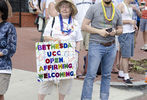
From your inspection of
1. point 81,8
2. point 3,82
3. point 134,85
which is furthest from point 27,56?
point 3,82

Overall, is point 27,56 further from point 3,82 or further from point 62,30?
point 3,82

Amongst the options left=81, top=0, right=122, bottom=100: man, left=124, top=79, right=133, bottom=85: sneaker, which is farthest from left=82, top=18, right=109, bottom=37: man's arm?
left=124, top=79, right=133, bottom=85: sneaker

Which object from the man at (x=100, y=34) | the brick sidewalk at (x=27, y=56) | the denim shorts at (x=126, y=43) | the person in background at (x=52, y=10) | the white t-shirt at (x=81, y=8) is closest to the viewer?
the man at (x=100, y=34)

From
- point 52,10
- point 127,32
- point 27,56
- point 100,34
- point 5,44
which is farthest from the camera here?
point 27,56

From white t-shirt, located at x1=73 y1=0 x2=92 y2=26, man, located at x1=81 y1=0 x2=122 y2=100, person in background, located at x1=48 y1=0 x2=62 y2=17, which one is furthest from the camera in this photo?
white t-shirt, located at x1=73 y1=0 x2=92 y2=26

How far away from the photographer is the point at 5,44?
13.7 ft

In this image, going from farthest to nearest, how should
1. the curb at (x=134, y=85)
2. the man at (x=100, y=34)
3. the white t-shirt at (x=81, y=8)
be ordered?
the white t-shirt at (x=81, y=8)
the curb at (x=134, y=85)
the man at (x=100, y=34)

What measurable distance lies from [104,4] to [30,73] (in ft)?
9.51

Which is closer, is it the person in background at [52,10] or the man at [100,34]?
the man at [100,34]

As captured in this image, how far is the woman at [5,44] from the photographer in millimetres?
4141

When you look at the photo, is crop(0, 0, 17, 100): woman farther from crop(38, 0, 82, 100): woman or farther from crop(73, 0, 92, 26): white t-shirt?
crop(73, 0, 92, 26): white t-shirt

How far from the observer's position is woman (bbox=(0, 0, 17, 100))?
4.14m

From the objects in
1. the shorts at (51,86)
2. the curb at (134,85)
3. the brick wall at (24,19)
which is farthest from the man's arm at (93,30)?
the brick wall at (24,19)

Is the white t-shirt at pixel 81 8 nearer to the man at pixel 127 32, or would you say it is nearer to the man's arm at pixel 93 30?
the man at pixel 127 32
